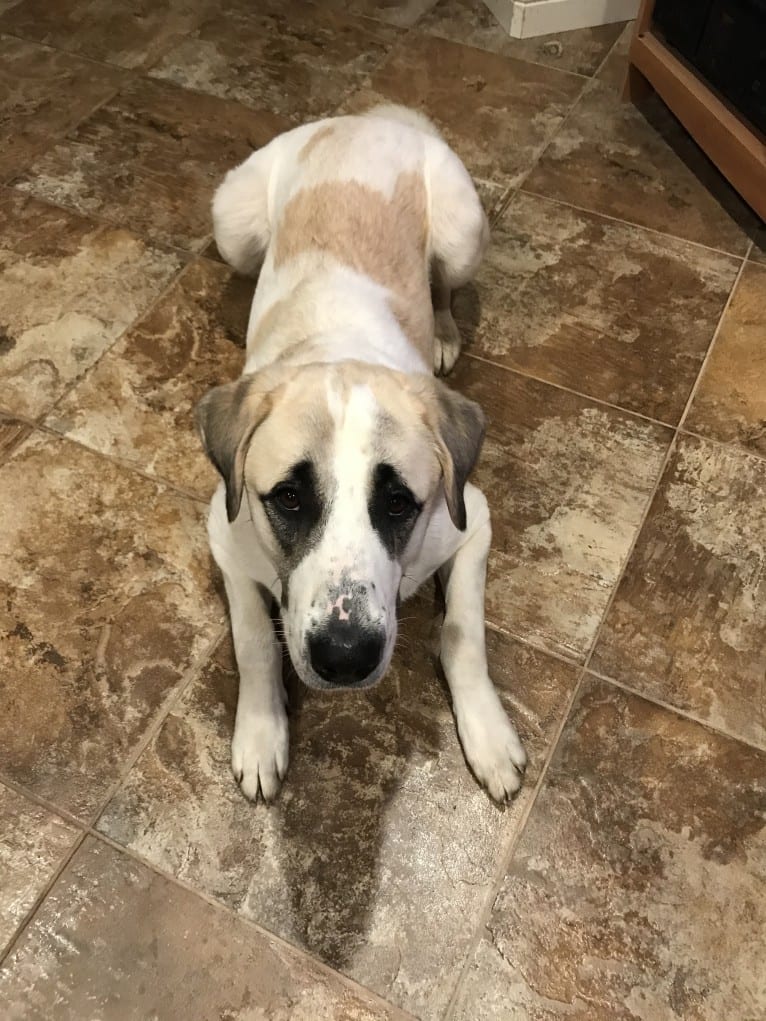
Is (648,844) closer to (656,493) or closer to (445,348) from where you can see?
(656,493)

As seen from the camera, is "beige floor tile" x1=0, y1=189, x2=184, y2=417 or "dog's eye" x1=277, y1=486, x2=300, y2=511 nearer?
"dog's eye" x1=277, y1=486, x2=300, y2=511

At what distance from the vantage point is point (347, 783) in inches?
65.4

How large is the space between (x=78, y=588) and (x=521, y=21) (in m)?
2.75

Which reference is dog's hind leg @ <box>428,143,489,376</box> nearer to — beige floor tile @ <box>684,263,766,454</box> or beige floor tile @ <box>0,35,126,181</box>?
beige floor tile @ <box>684,263,766,454</box>

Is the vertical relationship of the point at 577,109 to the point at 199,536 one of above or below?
above

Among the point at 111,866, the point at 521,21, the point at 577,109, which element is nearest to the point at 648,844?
the point at 111,866

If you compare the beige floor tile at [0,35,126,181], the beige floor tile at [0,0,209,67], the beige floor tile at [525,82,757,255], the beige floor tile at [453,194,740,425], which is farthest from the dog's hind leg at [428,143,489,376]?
the beige floor tile at [0,0,209,67]

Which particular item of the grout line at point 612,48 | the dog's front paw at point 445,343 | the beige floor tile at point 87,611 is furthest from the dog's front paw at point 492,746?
the grout line at point 612,48

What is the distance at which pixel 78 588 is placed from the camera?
1.91m

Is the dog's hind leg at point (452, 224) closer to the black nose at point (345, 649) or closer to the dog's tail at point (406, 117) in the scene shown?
the dog's tail at point (406, 117)

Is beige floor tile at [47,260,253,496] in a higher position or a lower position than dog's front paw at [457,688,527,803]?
higher

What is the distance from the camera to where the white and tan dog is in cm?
130

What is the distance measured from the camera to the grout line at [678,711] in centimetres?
173

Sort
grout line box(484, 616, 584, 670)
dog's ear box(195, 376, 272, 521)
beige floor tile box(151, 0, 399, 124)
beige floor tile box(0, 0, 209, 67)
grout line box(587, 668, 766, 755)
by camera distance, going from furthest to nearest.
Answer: beige floor tile box(0, 0, 209, 67)
beige floor tile box(151, 0, 399, 124)
grout line box(484, 616, 584, 670)
grout line box(587, 668, 766, 755)
dog's ear box(195, 376, 272, 521)
